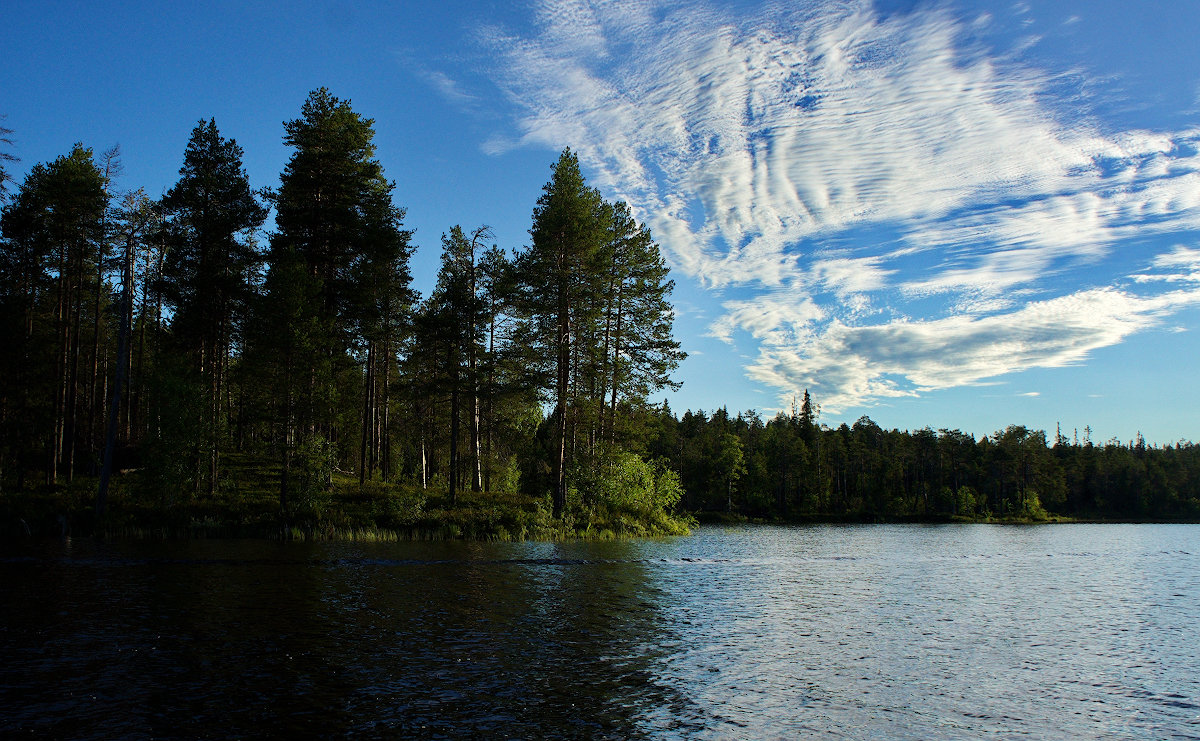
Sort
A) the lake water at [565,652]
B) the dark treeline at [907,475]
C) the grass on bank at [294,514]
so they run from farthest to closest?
the dark treeline at [907,475] → the grass on bank at [294,514] → the lake water at [565,652]

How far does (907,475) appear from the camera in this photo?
138m

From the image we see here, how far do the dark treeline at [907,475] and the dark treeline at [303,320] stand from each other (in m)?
71.3

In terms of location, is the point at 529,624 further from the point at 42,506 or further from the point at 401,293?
the point at 42,506

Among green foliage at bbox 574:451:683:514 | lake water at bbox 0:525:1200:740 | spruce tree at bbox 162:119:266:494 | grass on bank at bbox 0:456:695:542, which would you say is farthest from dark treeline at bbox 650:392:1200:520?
lake water at bbox 0:525:1200:740

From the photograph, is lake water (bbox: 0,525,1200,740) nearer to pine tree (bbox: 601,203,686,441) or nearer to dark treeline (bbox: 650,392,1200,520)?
pine tree (bbox: 601,203,686,441)

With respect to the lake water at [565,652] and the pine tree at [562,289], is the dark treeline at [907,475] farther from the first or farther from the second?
the lake water at [565,652]

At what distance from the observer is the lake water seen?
903 centimetres

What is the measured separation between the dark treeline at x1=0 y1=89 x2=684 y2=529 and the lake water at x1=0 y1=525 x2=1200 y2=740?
11.6 meters

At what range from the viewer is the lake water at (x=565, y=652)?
903cm

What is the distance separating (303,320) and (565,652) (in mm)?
26713

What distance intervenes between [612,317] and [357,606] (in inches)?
1149

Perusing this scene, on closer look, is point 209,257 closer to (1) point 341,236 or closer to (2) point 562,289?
(1) point 341,236

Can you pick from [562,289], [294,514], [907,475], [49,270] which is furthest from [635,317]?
[907,475]

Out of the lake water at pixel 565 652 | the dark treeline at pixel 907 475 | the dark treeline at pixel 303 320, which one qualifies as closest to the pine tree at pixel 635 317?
the dark treeline at pixel 303 320
